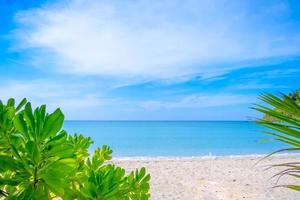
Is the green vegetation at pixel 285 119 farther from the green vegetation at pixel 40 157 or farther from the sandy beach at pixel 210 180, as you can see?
the sandy beach at pixel 210 180

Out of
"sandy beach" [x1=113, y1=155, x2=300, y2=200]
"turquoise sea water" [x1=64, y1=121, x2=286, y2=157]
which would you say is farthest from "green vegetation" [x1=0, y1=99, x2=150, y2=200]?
"sandy beach" [x1=113, y1=155, x2=300, y2=200]

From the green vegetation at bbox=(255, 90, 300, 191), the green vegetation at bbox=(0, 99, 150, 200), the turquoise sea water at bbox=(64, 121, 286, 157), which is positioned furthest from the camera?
the turquoise sea water at bbox=(64, 121, 286, 157)

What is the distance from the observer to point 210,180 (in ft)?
18.7

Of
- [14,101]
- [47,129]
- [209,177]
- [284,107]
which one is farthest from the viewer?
[209,177]

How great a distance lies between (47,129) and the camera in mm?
438

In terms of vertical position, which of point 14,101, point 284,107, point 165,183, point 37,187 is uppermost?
point 284,107

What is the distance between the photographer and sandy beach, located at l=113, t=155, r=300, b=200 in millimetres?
4840

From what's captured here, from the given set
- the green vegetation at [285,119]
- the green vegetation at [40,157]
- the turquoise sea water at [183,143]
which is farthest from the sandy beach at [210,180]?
the green vegetation at [40,157]

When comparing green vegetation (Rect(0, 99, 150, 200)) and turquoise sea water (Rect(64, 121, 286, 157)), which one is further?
turquoise sea water (Rect(64, 121, 286, 157))

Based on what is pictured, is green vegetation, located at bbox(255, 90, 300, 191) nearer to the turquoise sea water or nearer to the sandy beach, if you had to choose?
the turquoise sea water

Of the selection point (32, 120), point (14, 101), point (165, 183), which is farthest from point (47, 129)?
point (165, 183)

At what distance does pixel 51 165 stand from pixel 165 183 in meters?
5.10

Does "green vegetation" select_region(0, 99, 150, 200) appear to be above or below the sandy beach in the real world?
above

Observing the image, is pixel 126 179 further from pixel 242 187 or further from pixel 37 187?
pixel 242 187
